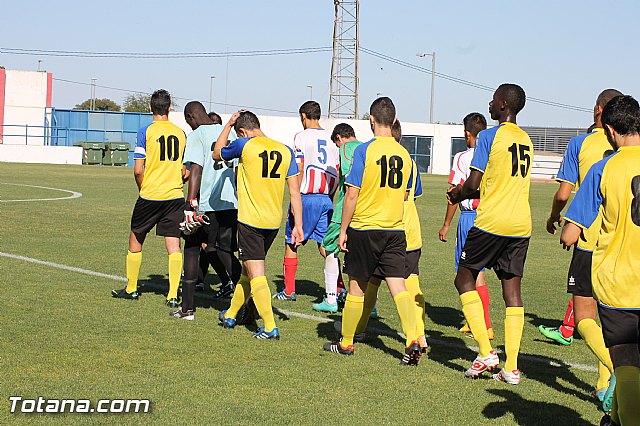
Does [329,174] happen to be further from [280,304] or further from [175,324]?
[175,324]

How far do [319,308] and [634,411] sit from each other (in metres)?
5.73

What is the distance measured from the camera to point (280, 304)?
1043 cm

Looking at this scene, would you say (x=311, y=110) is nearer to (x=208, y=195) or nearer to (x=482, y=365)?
(x=208, y=195)

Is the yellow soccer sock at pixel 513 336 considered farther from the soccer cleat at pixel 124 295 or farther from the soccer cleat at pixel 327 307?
the soccer cleat at pixel 124 295

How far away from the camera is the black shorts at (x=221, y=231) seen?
9.59m

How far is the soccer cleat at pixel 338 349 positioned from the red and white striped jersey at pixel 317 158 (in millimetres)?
3084

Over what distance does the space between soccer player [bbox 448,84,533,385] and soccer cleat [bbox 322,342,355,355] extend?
3.88ft

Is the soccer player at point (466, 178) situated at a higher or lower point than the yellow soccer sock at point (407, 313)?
higher

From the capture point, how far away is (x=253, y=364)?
23.7 ft

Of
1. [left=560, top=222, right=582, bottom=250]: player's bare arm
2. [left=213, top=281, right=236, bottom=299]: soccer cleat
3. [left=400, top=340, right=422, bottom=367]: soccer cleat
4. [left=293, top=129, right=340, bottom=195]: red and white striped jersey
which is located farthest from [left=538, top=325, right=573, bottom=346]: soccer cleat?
[left=560, top=222, right=582, bottom=250]: player's bare arm

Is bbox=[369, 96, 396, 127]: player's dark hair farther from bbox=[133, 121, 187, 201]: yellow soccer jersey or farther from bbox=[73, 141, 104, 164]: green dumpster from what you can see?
bbox=[73, 141, 104, 164]: green dumpster

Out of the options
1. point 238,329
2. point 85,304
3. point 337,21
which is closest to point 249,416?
point 238,329

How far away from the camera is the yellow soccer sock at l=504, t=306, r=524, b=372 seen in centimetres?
699

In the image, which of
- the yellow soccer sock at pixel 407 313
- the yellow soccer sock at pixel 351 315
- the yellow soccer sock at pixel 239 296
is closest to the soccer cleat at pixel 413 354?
the yellow soccer sock at pixel 407 313
